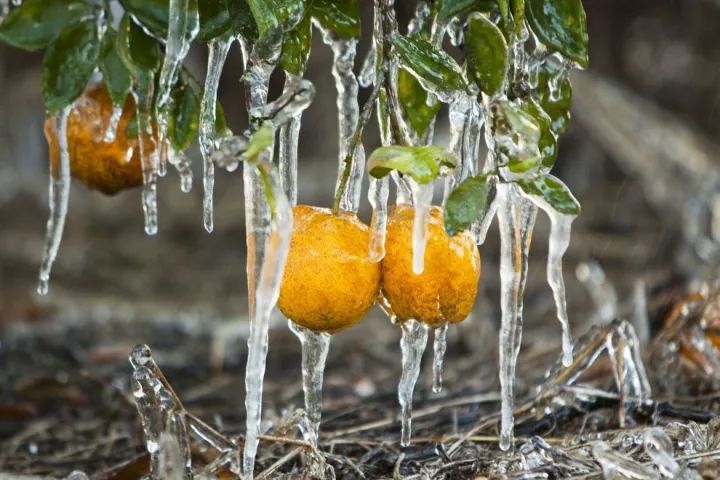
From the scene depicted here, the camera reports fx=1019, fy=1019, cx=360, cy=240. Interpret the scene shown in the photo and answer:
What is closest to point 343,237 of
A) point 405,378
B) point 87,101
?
point 405,378

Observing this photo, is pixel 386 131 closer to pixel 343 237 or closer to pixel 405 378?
pixel 343 237

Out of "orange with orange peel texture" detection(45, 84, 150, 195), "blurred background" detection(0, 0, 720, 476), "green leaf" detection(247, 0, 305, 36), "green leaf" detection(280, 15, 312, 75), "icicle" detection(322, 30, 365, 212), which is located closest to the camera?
"green leaf" detection(247, 0, 305, 36)

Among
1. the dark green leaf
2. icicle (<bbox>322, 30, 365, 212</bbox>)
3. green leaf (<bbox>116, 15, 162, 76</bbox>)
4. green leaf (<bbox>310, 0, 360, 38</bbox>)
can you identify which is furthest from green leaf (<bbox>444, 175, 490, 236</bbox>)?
the dark green leaf

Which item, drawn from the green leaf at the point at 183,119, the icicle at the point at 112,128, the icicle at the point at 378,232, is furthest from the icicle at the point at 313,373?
the icicle at the point at 112,128

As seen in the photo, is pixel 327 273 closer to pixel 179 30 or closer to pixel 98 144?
pixel 179 30

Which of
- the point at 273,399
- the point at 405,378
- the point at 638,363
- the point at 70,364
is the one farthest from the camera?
the point at 70,364

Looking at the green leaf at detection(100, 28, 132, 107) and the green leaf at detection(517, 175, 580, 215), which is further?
the green leaf at detection(100, 28, 132, 107)

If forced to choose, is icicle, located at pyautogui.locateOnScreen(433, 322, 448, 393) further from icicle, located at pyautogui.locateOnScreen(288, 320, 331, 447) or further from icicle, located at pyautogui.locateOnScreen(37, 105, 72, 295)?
icicle, located at pyautogui.locateOnScreen(37, 105, 72, 295)

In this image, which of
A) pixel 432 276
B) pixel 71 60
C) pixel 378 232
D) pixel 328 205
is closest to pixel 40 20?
pixel 71 60

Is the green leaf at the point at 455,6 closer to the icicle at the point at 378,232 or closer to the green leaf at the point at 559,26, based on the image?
the green leaf at the point at 559,26
